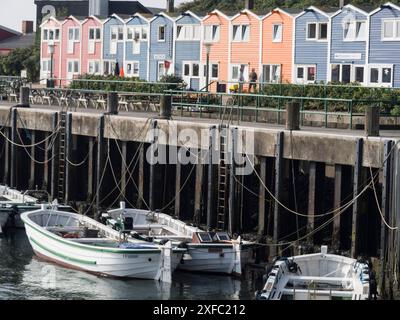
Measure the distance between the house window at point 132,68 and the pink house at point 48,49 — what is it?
806cm

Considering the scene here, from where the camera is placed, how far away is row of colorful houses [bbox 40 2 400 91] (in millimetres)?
61719

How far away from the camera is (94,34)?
81.6 meters

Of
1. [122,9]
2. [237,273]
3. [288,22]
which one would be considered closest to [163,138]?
[237,273]

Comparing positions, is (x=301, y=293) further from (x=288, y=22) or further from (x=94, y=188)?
(x=288, y=22)

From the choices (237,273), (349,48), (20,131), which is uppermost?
(349,48)

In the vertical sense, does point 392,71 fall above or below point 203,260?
above

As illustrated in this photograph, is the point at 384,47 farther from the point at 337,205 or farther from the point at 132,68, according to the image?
the point at 337,205

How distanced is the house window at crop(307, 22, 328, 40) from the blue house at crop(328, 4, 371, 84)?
0.87m

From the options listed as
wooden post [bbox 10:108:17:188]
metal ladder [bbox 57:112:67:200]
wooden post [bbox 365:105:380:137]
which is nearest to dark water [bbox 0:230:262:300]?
wooden post [bbox 365:105:380:137]

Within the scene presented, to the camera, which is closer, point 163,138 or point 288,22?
point 163,138

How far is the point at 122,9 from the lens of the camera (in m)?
110

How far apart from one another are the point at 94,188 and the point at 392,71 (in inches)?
860

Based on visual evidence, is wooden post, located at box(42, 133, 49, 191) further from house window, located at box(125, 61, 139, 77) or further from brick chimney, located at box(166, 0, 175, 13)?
brick chimney, located at box(166, 0, 175, 13)

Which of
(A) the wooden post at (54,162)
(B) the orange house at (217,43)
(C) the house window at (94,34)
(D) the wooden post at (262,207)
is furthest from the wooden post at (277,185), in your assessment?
(C) the house window at (94,34)
